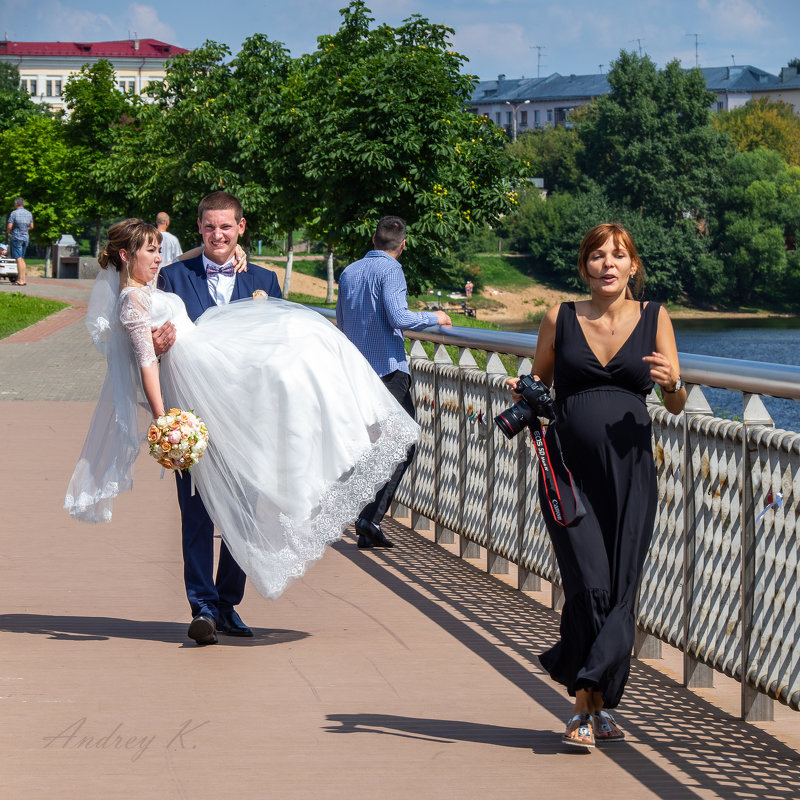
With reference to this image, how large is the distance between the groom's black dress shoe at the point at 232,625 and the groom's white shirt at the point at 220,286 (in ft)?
4.34

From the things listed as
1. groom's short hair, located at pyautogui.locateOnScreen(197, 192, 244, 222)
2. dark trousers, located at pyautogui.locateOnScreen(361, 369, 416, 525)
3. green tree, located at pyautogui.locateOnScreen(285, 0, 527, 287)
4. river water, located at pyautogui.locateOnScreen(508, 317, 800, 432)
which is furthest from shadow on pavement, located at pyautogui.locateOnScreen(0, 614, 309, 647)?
green tree, located at pyautogui.locateOnScreen(285, 0, 527, 287)

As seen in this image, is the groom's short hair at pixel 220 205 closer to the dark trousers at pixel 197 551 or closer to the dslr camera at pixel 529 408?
the dark trousers at pixel 197 551

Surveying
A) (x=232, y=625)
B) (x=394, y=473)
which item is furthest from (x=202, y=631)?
(x=394, y=473)

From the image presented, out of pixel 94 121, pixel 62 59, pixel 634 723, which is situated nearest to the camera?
pixel 634 723

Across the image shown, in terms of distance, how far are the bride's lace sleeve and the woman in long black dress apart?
191 cm

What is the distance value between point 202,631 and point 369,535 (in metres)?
2.55

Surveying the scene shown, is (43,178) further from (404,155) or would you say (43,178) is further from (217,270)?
(217,270)

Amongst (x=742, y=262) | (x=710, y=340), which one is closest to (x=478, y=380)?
(x=710, y=340)

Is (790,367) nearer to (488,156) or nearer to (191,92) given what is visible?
(488,156)

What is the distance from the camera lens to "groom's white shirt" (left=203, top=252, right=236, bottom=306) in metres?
6.14

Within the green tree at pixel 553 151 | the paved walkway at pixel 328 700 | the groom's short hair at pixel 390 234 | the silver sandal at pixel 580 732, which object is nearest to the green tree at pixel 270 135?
the groom's short hair at pixel 390 234

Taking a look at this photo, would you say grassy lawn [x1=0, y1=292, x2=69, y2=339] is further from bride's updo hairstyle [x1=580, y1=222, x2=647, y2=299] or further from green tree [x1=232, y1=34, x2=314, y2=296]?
bride's updo hairstyle [x1=580, y1=222, x2=647, y2=299]

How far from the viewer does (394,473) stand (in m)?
8.42

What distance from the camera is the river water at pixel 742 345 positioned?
3259 cm
